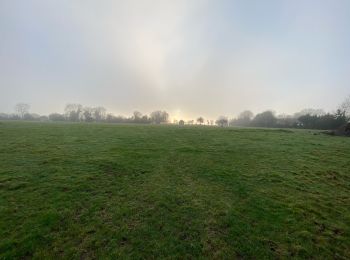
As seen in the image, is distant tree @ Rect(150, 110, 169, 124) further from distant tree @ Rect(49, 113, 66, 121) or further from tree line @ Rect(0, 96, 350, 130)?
distant tree @ Rect(49, 113, 66, 121)

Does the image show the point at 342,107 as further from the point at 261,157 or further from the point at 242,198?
the point at 242,198

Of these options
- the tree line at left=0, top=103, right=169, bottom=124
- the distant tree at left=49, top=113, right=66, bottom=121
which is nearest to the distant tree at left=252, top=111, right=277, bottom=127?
the tree line at left=0, top=103, right=169, bottom=124

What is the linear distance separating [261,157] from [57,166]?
1768 centimetres

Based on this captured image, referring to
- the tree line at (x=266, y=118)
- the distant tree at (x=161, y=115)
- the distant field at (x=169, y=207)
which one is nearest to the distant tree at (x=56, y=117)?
the tree line at (x=266, y=118)

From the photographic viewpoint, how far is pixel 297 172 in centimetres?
1499

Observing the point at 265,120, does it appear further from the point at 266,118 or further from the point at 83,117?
the point at 83,117

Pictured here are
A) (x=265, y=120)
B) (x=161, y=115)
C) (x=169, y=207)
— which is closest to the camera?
(x=169, y=207)

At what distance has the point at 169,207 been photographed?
9609mm

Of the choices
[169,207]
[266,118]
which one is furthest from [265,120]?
[169,207]

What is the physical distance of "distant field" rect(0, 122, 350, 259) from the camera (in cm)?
706

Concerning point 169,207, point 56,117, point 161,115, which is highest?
point 161,115

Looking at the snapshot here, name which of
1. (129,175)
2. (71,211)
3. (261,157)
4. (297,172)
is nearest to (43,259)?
(71,211)

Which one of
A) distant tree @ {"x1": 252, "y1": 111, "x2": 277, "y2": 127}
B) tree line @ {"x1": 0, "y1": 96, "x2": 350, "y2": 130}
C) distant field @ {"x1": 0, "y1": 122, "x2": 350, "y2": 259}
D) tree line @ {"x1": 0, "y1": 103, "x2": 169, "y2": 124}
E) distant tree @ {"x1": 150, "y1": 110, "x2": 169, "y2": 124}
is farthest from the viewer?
distant tree @ {"x1": 150, "y1": 110, "x2": 169, "y2": 124}

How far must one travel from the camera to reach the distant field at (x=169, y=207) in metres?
7.06
